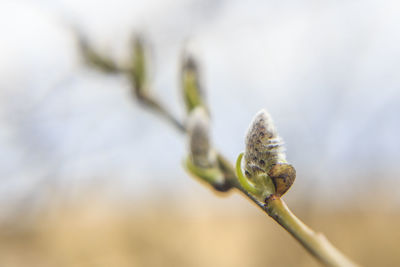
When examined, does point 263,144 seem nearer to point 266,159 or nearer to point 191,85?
point 266,159

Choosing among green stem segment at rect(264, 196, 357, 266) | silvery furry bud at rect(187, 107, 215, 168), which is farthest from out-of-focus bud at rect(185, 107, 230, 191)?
green stem segment at rect(264, 196, 357, 266)

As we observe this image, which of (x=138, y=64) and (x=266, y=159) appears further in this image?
(x=138, y=64)

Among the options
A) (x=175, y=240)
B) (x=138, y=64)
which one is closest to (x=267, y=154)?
(x=138, y=64)

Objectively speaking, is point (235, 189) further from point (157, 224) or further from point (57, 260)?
point (157, 224)

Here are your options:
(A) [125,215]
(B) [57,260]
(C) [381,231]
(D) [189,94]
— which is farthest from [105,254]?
(D) [189,94]

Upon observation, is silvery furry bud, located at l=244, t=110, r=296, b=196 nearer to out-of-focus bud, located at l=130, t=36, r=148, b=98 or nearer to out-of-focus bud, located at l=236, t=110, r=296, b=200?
out-of-focus bud, located at l=236, t=110, r=296, b=200
